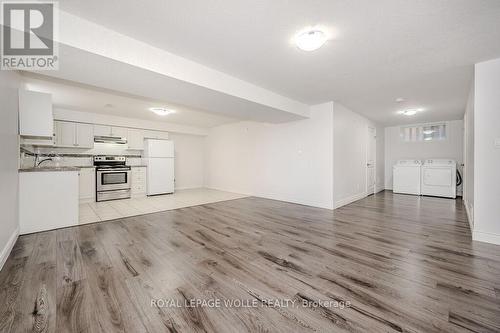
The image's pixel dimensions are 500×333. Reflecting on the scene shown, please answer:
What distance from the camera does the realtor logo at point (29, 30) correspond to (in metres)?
1.64

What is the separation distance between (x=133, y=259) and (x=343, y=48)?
3398 millimetres

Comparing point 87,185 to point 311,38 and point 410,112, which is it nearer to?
→ point 311,38

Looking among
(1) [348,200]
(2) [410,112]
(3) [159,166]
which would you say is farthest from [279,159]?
(3) [159,166]

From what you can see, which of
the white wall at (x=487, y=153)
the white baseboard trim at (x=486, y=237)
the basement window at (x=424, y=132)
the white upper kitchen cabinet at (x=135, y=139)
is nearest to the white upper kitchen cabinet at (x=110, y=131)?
the white upper kitchen cabinet at (x=135, y=139)

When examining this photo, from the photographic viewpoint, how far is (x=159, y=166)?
21.6 feet

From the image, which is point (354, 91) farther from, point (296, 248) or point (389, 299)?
point (389, 299)

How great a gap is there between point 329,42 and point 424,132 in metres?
6.96

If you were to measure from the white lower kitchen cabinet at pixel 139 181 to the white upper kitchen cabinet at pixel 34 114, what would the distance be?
3032mm

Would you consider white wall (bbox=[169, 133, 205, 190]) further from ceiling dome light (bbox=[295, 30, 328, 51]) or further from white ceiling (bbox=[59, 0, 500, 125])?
ceiling dome light (bbox=[295, 30, 328, 51])

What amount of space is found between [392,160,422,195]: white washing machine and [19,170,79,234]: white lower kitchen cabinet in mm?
8474

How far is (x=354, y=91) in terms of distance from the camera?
3816 millimetres

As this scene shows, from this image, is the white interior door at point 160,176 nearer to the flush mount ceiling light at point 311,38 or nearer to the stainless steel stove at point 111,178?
the stainless steel stove at point 111,178

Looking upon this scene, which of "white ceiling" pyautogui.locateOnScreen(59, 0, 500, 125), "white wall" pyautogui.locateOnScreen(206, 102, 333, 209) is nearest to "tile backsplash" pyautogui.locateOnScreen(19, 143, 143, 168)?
"white wall" pyautogui.locateOnScreen(206, 102, 333, 209)

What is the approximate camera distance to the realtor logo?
1.64 meters
